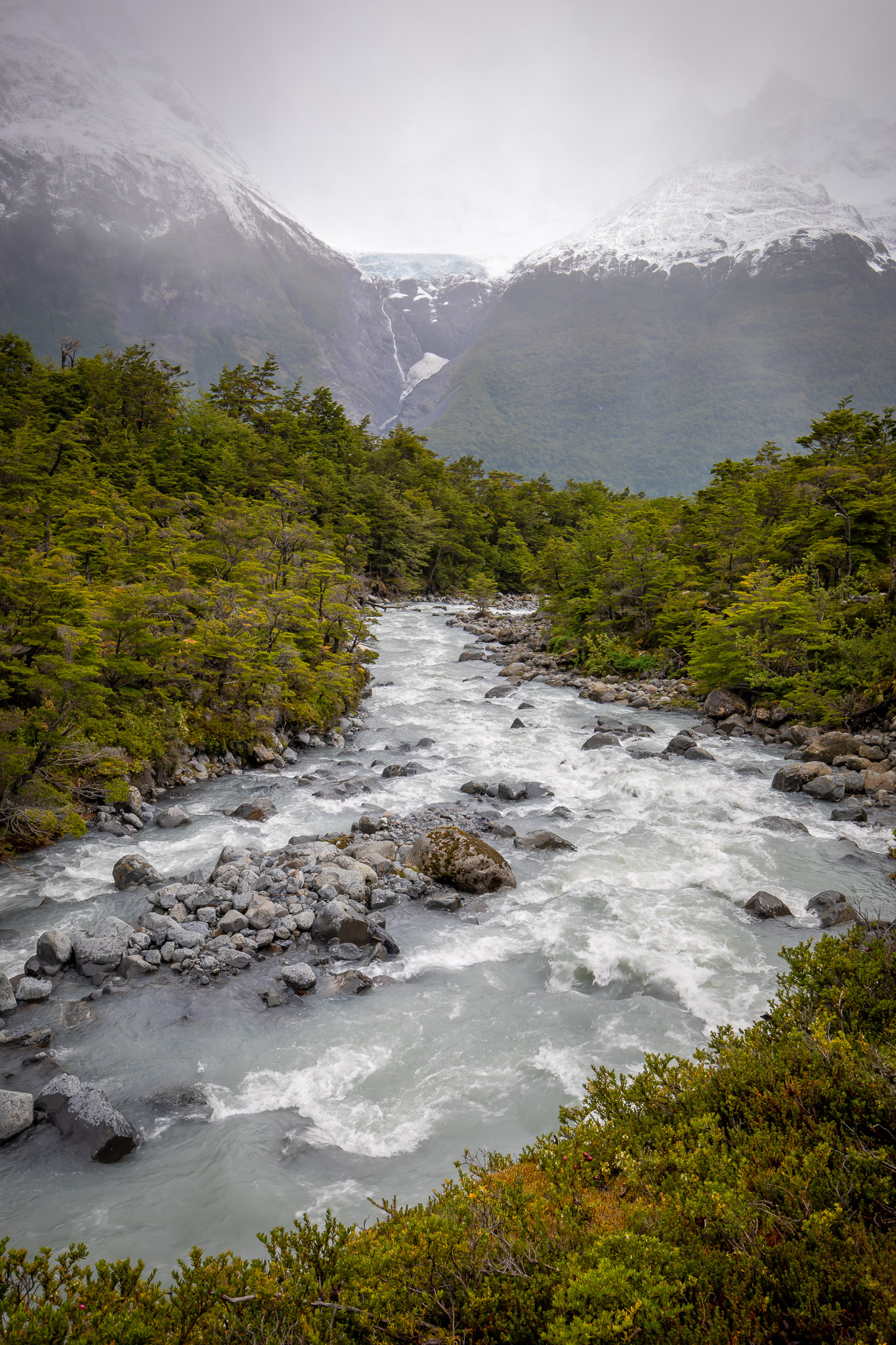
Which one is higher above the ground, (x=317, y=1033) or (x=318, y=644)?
(x=318, y=644)

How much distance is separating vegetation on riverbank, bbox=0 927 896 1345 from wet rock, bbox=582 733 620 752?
43.2ft

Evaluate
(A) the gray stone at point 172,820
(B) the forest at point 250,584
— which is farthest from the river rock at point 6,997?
(A) the gray stone at point 172,820

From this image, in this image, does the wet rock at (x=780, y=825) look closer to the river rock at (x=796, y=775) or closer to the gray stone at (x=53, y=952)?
the river rock at (x=796, y=775)

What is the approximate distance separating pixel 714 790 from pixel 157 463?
33.2 m

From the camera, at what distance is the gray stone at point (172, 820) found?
1205cm

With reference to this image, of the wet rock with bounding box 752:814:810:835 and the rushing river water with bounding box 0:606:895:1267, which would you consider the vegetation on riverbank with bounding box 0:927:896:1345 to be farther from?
the wet rock with bounding box 752:814:810:835

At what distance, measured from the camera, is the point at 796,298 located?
650 ft

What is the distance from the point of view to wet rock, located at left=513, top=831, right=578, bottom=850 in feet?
38.0

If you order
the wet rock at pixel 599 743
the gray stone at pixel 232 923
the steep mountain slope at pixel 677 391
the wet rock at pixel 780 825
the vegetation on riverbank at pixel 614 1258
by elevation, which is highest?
the steep mountain slope at pixel 677 391

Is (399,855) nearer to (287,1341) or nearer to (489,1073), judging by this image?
(489,1073)

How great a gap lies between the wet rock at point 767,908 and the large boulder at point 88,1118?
8.55 m

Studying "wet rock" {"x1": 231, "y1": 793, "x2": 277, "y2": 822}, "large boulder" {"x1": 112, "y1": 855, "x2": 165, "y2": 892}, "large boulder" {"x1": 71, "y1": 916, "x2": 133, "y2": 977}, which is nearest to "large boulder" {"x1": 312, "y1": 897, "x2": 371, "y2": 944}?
"large boulder" {"x1": 71, "y1": 916, "x2": 133, "y2": 977}

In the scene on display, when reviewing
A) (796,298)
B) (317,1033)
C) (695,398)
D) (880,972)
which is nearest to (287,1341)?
(317,1033)

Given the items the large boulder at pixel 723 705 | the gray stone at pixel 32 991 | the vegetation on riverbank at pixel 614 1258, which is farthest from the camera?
the large boulder at pixel 723 705
